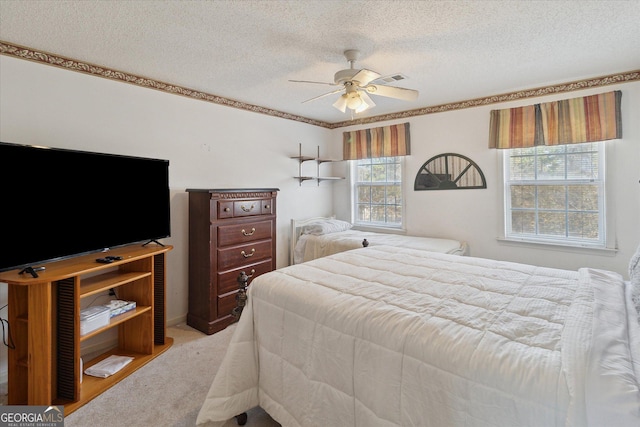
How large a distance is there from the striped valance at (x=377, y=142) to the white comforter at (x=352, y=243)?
120 cm

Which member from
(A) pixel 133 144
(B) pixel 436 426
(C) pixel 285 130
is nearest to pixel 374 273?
(B) pixel 436 426

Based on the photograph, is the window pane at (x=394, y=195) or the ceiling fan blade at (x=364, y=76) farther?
the window pane at (x=394, y=195)

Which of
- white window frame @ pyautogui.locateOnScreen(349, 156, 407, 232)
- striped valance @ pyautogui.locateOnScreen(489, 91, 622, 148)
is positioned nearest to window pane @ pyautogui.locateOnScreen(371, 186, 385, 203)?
white window frame @ pyautogui.locateOnScreen(349, 156, 407, 232)

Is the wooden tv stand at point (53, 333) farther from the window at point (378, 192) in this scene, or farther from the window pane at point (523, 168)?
the window pane at point (523, 168)

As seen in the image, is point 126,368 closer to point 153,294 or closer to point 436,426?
point 153,294

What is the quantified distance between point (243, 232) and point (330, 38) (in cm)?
202

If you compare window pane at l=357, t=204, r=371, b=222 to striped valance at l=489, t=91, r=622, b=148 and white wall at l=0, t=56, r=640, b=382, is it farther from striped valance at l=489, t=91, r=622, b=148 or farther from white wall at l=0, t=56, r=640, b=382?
striped valance at l=489, t=91, r=622, b=148

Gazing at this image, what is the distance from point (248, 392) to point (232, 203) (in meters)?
1.88

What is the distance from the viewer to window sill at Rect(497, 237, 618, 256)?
3.11m

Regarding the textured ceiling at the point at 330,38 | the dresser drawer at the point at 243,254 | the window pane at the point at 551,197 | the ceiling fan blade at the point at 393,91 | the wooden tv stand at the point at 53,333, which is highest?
the textured ceiling at the point at 330,38

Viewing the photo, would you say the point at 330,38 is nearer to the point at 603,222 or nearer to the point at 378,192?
the point at 378,192

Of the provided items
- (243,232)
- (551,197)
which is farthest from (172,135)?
(551,197)

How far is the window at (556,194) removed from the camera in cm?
321

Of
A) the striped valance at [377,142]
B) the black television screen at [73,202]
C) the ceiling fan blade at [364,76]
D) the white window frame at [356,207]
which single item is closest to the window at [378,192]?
the white window frame at [356,207]
